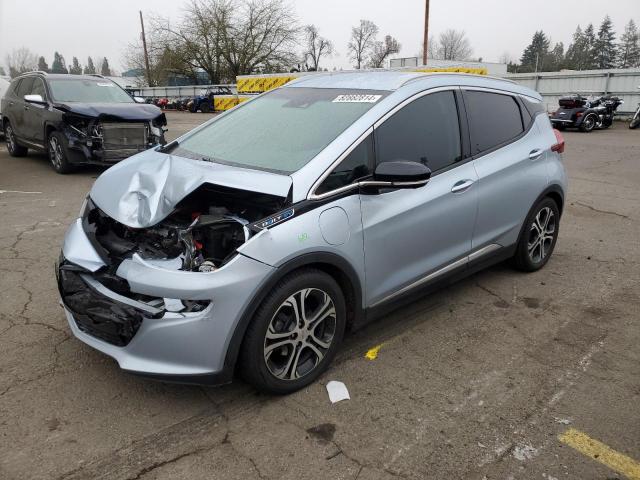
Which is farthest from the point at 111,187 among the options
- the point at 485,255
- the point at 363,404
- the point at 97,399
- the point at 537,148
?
the point at 537,148

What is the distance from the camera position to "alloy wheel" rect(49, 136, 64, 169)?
366 inches

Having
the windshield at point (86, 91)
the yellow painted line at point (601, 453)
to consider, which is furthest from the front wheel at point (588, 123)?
the yellow painted line at point (601, 453)

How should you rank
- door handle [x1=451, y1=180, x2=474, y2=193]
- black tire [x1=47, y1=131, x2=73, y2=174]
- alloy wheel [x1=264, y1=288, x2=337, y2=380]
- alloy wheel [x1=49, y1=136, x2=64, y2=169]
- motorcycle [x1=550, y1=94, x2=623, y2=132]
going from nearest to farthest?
alloy wheel [x1=264, y1=288, x2=337, y2=380], door handle [x1=451, y1=180, x2=474, y2=193], black tire [x1=47, y1=131, x2=73, y2=174], alloy wheel [x1=49, y1=136, x2=64, y2=169], motorcycle [x1=550, y1=94, x2=623, y2=132]

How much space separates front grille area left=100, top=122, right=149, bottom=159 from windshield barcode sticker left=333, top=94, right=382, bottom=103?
21.0 ft

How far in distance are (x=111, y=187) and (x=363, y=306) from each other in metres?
1.78

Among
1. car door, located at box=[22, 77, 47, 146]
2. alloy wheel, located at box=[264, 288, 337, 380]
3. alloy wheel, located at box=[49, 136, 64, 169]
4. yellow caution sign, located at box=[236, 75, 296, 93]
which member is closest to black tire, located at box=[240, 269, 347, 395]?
alloy wheel, located at box=[264, 288, 337, 380]

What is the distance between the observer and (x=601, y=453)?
98.7 inches

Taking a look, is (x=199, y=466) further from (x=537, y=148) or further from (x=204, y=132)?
(x=537, y=148)

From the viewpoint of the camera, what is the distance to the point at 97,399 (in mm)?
2898

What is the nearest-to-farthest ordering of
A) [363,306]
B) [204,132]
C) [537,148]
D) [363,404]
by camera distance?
[363,404], [363,306], [204,132], [537,148]

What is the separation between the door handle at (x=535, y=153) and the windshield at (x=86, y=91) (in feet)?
26.2

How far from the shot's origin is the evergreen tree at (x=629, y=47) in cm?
7262

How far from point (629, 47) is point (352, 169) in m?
88.0

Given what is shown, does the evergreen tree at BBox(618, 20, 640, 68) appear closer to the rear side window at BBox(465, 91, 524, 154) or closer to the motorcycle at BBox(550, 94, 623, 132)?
the motorcycle at BBox(550, 94, 623, 132)
